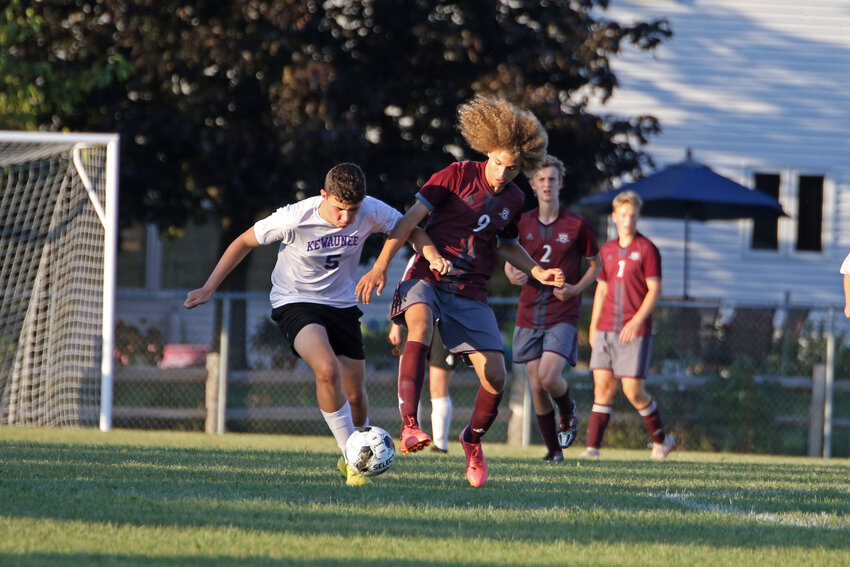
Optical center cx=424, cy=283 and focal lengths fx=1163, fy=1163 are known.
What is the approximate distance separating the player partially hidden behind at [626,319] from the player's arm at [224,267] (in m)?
4.18

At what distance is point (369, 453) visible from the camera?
6285 millimetres

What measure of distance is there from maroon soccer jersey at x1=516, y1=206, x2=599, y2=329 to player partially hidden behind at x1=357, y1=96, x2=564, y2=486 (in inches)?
78.0

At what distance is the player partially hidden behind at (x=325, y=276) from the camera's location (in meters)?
6.46

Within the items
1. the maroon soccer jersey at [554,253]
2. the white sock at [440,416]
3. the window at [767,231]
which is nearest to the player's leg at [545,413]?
the maroon soccer jersey at [554,253]

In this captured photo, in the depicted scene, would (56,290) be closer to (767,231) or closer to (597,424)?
(597,424)

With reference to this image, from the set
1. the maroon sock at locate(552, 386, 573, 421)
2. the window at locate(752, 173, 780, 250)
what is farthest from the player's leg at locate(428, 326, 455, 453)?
the window at locate(752, 173, 780, 250)

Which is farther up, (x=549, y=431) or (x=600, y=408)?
(x=600, y=408)

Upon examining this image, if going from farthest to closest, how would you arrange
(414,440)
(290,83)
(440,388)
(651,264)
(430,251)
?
(290,83) < (651,264) < (440,388) < (430,251) < (414,440)

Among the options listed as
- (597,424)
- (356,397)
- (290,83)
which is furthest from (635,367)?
(290,83)

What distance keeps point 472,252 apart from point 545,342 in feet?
7.71

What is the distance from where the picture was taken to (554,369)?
29.1 feet

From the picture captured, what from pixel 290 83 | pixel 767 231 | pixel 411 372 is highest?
pixel 290 83

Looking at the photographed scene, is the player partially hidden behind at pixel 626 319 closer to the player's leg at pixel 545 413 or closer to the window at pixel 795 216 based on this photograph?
the player's leg at pixel 545 413

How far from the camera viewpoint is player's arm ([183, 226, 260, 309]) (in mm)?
6312
